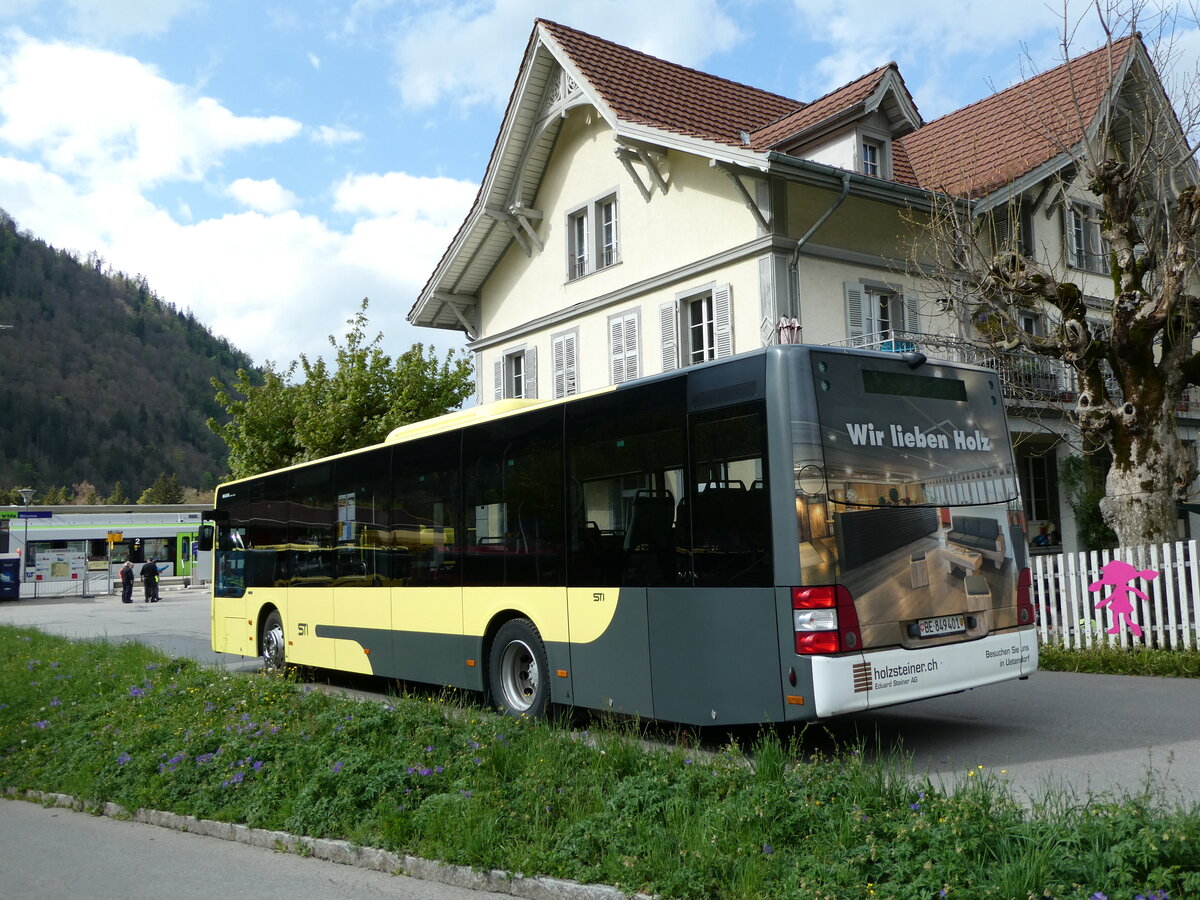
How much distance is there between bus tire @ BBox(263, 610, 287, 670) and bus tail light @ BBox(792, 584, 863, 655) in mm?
8885

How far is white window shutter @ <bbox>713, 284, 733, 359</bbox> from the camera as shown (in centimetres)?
2005

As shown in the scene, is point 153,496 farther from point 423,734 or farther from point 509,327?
point 423,734

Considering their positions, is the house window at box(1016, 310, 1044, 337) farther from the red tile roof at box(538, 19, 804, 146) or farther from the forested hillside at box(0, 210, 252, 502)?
the forested hillside at box(0, 210, 252, 502)

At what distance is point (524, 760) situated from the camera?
679 cm

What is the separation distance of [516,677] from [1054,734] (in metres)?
4.51

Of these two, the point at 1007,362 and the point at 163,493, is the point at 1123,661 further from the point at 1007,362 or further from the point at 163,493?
the point at 163,493

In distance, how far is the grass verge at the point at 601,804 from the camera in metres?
4.40

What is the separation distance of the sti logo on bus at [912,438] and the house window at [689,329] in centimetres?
1197

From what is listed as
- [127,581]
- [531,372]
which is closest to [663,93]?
[531,372]

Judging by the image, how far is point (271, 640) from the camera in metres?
14.8

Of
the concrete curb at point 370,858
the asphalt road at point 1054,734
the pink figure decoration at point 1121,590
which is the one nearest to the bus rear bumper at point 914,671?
the asphalt road at point 1054,734

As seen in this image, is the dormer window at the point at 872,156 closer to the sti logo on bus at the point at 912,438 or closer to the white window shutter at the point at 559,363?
the white window shutter at the point at 559,363

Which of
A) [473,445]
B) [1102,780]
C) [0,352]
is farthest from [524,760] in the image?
[0,352]

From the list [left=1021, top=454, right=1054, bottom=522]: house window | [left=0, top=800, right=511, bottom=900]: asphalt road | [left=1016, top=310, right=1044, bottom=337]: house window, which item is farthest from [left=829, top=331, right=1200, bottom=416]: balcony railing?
[left=0, top=800, right=511, bottom=900]: asphalt road
